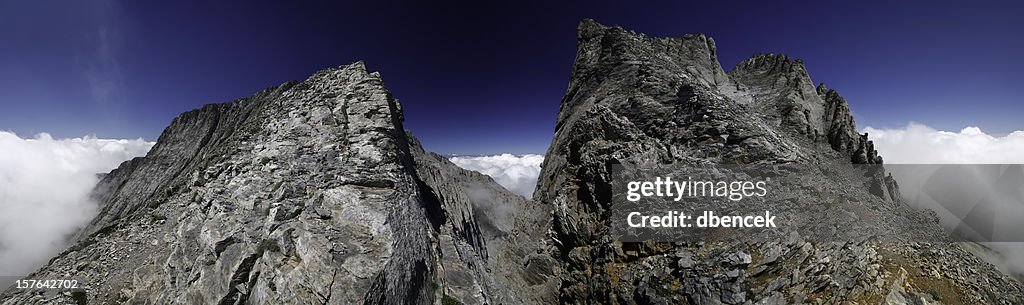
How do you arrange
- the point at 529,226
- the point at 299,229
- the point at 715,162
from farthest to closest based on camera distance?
1. the point at 529,226
2. the point at 715,162
3. the point at 299,229

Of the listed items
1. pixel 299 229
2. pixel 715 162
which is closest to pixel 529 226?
pixel 715 162

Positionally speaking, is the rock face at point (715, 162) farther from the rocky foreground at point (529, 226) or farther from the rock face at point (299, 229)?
the rock face at point (299, 229)

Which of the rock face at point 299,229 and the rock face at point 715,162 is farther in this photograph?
the rock face at point 715,162

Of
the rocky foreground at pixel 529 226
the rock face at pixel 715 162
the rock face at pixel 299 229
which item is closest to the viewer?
the rock face at pixel 299 229

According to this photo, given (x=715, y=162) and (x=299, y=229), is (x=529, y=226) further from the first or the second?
(x=299, y=229)

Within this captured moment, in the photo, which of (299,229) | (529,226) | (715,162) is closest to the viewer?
(299,229)

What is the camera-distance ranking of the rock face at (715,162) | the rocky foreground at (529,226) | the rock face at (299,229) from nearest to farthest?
the rock face at (299,229) → the rocky foreground at (529,226) → the rock face at (715,162)

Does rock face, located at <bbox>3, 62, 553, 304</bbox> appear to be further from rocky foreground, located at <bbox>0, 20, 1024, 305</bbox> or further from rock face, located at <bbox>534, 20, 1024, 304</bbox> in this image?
rock face, located at <bbox>534, 20, 1024, 304</bbox>

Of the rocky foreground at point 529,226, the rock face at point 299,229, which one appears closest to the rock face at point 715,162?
the rocky foreground at point 529,226
